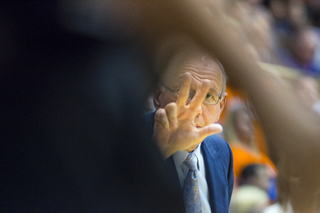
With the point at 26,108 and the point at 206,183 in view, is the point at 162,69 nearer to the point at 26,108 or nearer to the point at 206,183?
the point at 26,108

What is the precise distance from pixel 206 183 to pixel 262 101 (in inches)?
20.0

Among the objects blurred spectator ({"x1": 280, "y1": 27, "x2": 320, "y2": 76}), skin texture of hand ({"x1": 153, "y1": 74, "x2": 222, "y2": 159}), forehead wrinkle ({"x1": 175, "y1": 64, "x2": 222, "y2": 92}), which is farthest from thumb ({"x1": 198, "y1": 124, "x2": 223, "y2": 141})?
blurred spectator ({"x1": 280, "y1": 27, "x2": 320, "y2": 76})

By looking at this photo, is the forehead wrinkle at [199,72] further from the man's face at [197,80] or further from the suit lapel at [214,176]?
the suit lapel at [214,176]

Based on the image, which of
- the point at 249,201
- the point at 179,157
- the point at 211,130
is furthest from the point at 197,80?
the point at 249,201

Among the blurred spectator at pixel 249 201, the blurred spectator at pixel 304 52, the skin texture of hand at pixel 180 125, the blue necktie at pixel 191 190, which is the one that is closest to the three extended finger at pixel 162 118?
the skin texture of hand at pixel 180 125

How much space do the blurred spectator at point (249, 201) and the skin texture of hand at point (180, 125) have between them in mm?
762

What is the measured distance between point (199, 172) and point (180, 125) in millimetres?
311

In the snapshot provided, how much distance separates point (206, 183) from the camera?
0.87 m

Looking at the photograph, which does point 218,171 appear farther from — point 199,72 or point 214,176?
point 199,72

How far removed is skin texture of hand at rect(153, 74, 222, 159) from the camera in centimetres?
56

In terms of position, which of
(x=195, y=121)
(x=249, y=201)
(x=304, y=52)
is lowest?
(x=249, y=201)

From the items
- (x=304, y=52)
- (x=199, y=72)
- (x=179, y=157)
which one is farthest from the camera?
(x=304, y=52)

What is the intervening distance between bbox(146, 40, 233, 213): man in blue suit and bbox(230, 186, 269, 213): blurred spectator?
46 centimetres

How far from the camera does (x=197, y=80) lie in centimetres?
68
